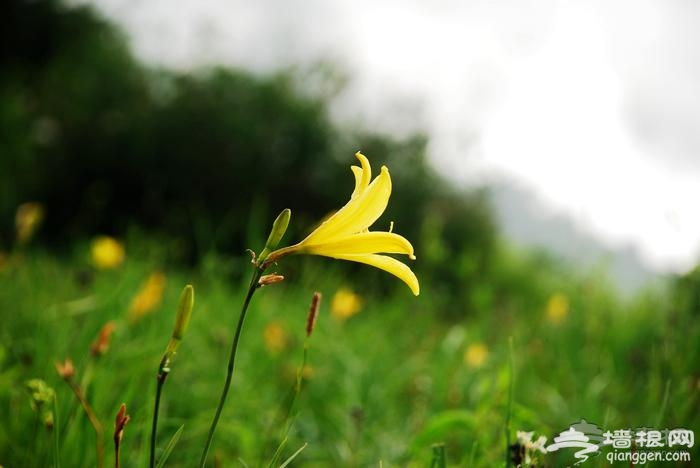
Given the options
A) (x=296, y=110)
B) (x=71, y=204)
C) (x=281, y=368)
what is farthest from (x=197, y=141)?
(x=281, y=368)

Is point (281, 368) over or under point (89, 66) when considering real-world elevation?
under

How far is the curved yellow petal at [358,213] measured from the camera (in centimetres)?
94

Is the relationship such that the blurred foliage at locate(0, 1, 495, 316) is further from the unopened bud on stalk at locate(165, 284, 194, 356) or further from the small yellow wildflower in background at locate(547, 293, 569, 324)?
the unopened bud on stalk at locate(165, 284, 194, 356)

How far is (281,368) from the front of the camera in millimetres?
2879

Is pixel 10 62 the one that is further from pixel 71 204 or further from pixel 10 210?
pixel 10 210

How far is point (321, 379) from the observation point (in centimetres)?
301

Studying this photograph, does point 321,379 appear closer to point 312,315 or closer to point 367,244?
point 312,315

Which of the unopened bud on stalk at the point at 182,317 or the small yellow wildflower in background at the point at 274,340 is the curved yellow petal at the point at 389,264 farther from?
the small yellow wildflower in background at the point at 274,340

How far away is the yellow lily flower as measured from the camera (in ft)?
3.07

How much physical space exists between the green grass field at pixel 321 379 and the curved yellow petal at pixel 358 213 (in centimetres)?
40

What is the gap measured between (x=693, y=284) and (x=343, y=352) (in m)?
2.01

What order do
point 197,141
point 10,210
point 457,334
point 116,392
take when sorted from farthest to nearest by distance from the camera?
point 197,141, point 10,210, point 457,334, point 116,392

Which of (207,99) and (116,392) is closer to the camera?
(116,392)

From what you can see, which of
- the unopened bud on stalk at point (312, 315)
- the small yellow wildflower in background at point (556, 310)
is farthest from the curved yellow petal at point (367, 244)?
the small yellow wildflower in background at point (556, 310)
